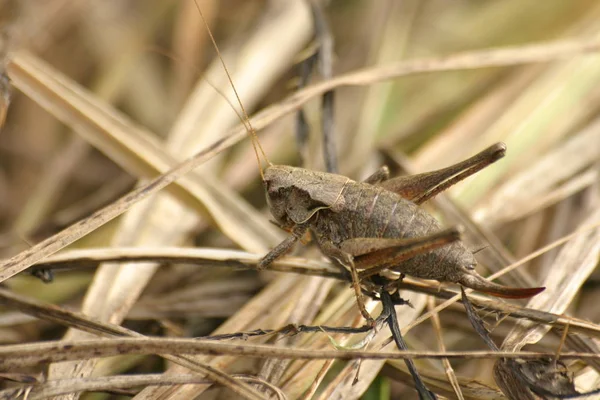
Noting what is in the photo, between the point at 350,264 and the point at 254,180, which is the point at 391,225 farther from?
the point at 254,180

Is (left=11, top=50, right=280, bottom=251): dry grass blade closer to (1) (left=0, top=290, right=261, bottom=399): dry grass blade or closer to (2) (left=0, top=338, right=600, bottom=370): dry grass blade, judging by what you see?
(1) (left=0, top=290, right=261, bottom=399): dry grass blade

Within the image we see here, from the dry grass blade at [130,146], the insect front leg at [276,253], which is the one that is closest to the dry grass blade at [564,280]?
the insect front leg at [276,253]

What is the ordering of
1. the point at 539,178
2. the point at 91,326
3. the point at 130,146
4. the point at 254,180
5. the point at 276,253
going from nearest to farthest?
the point at 91,326 → the point at 276,253 → the point at 130,146 → the point at 539,178 → the point at 254,180

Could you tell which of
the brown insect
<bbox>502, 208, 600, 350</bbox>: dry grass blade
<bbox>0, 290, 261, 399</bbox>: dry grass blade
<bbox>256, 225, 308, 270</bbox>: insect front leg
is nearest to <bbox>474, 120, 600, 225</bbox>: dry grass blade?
<bbox>502, 208, 600, 350</bbox>: dry grass blade

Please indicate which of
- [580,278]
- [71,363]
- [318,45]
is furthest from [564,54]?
[71,363]

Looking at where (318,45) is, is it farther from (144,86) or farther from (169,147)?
(144,86)

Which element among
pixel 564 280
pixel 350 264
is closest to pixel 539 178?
pixel 564 280
